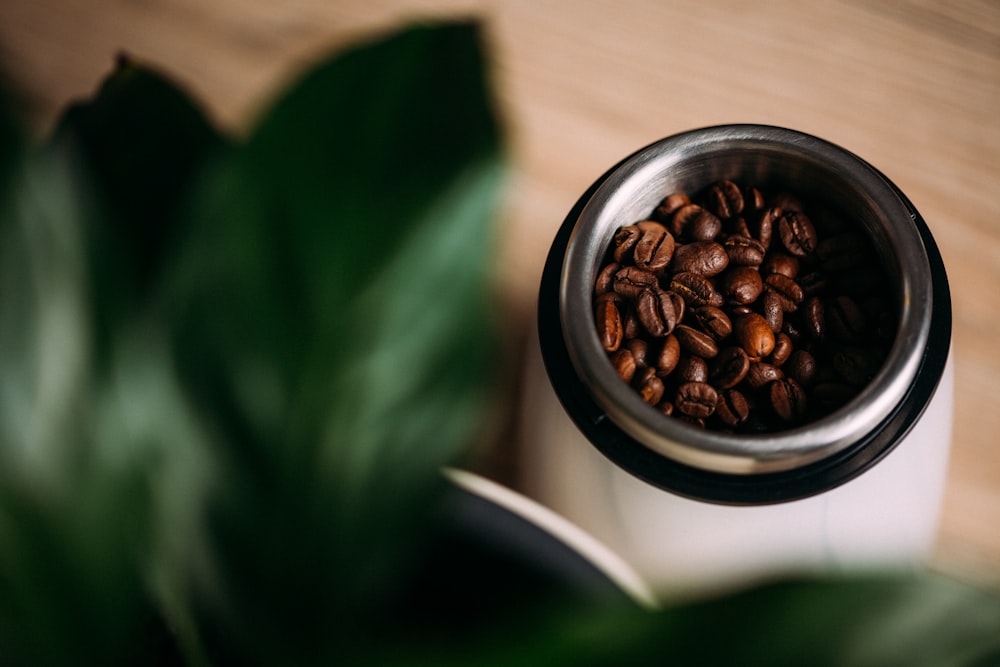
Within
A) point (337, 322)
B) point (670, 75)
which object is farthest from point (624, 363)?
point (670, 75)

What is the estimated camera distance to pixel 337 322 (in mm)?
189

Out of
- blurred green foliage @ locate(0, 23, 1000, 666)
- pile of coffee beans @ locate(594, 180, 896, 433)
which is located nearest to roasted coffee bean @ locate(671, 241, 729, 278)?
pile of coffee beans @ locate(594, 180, 896, 433)

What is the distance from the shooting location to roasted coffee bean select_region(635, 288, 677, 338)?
0.31 m

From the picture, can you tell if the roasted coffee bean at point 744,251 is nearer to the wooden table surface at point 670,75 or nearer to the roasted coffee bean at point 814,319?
the roasted coffee bean at point 814,319

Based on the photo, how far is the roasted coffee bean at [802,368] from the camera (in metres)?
0.31

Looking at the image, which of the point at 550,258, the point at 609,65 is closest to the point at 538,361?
the point at 550,258

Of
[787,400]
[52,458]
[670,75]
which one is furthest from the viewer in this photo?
[670,75]

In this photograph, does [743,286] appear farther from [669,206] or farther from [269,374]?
[269,374]

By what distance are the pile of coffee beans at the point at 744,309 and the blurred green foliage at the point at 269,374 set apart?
127 mm

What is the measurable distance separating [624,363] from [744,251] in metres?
0.07

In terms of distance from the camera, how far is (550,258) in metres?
0.33

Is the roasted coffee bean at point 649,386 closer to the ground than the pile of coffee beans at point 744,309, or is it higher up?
closer to the ground

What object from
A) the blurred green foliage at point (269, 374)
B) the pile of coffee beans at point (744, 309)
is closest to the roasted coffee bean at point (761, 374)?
the pile of coffee beans at point (744, 309)

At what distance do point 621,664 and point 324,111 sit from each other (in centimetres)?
13
